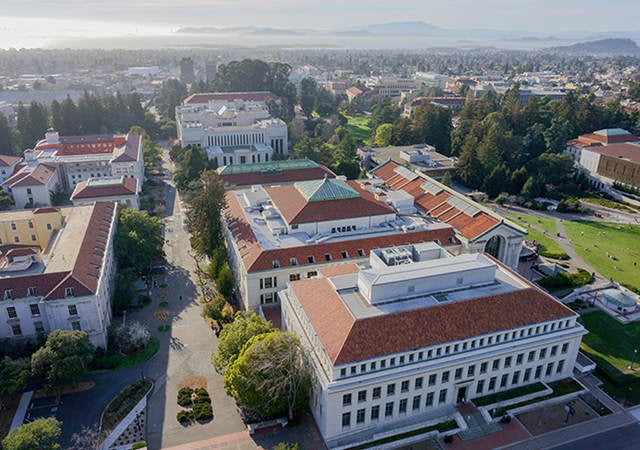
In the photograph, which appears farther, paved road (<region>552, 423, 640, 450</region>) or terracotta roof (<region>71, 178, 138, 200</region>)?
terracotta roof (<region>71, 178, 138, 200</region>)

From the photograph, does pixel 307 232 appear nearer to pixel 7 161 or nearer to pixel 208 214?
pixel 208 214

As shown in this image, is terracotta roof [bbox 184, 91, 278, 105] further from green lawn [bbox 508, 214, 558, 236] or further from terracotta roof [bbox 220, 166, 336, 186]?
green lawn [bbox 508, 214, 558, 236]

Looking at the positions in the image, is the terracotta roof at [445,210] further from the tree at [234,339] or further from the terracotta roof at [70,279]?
the terracotta roof at [70,279]

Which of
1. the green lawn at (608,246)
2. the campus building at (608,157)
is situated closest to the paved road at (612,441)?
the green lawn at (608,246)

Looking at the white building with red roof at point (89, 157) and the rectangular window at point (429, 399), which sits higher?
the white building with red roof at point (89, 157)

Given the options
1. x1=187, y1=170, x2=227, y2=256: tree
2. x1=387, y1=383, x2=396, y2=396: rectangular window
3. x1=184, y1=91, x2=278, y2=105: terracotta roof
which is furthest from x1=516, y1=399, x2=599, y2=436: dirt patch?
x1=184, y1=91, x2=278, y2=105: terracotta roof

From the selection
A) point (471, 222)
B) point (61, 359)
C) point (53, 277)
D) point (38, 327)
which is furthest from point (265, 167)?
point (61, 359)
